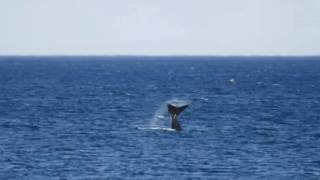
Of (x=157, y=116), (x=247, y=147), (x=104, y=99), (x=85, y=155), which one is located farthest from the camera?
(x=104, y=99)

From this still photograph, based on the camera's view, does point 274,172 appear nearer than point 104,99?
Yes

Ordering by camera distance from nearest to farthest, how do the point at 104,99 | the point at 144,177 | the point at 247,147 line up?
1. the point at 144,177
2. the point at 247,147
3. the point at 104,99

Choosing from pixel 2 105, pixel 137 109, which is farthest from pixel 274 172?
pixel 2 105

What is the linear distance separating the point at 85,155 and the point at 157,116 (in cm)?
3527

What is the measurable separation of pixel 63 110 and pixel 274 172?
55414 millimetres

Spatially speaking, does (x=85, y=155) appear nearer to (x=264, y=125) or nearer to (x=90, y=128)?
(x=90, y=128)

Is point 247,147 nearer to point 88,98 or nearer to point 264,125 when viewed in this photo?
point 264,125

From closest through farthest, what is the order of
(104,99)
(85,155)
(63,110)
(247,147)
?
(85,155) < (247,147) < (63,110) < (104,99)

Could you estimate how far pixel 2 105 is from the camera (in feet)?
403

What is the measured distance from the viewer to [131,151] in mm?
74625

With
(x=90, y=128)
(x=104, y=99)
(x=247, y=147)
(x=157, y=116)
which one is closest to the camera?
(x=247, y=147)

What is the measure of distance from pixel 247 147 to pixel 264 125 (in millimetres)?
18642

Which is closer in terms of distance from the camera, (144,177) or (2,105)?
(144,177)

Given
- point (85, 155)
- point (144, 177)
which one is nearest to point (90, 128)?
point (85, 155)
